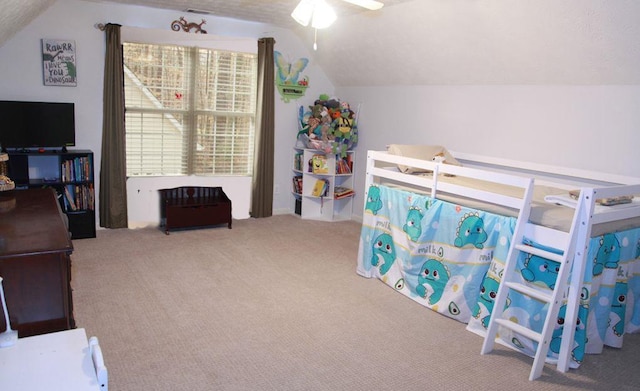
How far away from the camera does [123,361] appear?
8.24 feet

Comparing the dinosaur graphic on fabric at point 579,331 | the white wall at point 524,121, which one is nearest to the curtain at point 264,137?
the white wall at point 524,121

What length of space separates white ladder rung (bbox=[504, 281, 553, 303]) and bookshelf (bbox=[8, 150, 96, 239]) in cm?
377

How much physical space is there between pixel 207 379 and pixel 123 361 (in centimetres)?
48

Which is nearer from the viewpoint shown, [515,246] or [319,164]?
[515,246]

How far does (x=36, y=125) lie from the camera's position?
4320 millimetres

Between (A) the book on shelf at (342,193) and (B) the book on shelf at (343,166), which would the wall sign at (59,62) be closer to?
(B) the book on shelf at (343,166)

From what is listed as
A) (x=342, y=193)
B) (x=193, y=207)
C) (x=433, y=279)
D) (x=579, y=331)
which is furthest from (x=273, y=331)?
(x=342, y=193)

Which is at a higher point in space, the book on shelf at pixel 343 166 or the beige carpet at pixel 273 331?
the book on shelf at pixel 343 166

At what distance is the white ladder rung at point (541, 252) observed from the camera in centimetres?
251

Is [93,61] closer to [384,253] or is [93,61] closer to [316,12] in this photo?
[316,12]

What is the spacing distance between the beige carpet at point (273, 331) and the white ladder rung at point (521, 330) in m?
0.21

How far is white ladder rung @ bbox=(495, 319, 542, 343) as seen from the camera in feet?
8.36

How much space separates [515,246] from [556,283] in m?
0.30

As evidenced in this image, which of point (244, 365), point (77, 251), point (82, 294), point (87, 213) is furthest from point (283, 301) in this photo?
point (87, 213)
